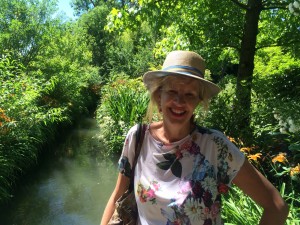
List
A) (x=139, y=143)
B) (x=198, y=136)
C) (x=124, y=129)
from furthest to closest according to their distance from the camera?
(x=124, y=129), (x=139, y=143), (x=198, y=136)

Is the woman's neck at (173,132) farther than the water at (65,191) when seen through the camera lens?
No

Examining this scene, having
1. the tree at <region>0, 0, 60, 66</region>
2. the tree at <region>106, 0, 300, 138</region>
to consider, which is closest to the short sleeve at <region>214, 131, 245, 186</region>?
the tree at <region>106, 0, 300, 138</region>

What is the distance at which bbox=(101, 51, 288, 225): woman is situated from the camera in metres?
1.51

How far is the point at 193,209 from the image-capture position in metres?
1.52

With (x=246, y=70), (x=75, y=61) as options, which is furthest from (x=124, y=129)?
(x=75, y=61)

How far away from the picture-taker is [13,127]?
661 cm

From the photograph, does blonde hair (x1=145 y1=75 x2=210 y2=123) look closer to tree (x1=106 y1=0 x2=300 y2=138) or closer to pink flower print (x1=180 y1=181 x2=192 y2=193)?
pink flower print (x1=180 y1=181 x2=192 y2=193)

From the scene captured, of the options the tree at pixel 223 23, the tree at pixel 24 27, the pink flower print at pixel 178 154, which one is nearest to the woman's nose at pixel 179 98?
the pink flower print at pixel 178 154

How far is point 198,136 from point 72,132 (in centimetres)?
1056

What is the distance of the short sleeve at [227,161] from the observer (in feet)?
4.94

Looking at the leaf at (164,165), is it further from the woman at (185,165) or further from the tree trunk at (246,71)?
the tree trunk at (246,71)

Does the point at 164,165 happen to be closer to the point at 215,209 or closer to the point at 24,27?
the point at 215,209

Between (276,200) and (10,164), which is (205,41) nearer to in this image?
(10,164)

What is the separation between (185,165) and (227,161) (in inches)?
7.9
